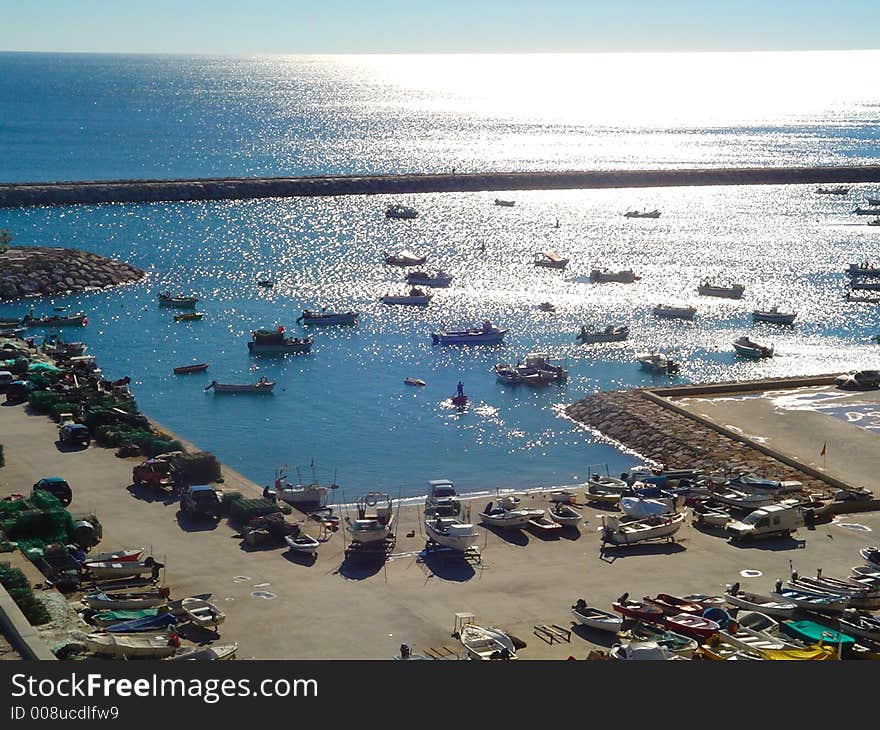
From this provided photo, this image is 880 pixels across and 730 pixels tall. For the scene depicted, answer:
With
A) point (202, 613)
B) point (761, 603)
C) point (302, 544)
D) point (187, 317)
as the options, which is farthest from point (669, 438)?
point (187, 317)

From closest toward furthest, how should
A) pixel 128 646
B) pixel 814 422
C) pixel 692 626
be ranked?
pixel 128 646 → pixel 692 626 → pixel 814 422

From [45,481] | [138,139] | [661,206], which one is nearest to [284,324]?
[45,481]

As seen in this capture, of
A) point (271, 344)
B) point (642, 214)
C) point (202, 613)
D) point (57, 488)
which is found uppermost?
point (642, 214)

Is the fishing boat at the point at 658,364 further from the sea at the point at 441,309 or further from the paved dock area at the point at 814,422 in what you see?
the paved dock area at the point at 814,422

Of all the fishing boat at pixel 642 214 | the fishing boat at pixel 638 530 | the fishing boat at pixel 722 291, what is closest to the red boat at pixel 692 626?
the fishing boat at pixel 638 530

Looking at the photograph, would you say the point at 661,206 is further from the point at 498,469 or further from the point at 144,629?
the point at 144,629

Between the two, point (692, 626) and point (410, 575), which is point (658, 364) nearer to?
point (410, 575)

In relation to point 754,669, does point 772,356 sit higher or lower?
lower
